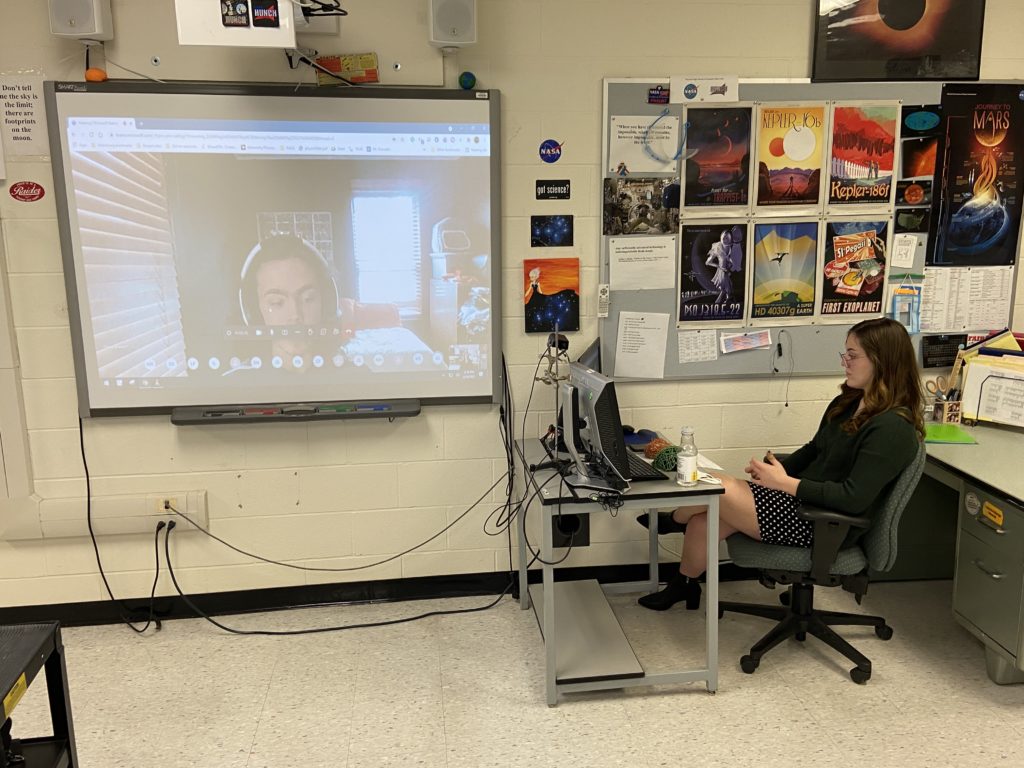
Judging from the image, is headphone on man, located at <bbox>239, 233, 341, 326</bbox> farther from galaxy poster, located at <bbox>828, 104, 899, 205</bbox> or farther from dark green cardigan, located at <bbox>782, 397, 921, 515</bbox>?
galaxy poster, located at <bbox>828, 104, 899, 205</bbox>

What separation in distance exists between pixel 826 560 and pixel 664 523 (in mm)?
788

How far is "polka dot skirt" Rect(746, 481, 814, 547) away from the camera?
2.52m

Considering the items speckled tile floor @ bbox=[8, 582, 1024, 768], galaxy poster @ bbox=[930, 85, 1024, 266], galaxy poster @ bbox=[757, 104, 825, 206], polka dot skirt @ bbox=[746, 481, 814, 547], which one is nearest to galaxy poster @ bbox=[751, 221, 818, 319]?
galaxy poster @ bbox=[757, 104, 825, 206]

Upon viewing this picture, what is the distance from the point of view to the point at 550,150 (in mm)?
2939

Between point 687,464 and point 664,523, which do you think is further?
point 664,523

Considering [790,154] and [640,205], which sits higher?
[790,154]

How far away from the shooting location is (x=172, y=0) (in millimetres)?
2660

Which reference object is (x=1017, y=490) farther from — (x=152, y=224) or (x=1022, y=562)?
(x=152, y=224)

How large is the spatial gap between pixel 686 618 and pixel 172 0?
3.12 metres

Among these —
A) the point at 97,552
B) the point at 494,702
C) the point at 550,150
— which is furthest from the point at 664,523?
the point at 97,552

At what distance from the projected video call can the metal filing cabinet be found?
194cm

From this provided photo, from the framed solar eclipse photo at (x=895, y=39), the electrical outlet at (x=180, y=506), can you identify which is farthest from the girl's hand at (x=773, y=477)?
the electrical outlet at (x=180, y=506)

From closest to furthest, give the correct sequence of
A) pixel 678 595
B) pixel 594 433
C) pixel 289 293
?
pixel 594 433 → pixel 289 293 → pixel 678 595

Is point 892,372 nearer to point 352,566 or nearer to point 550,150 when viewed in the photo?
point 550,150
